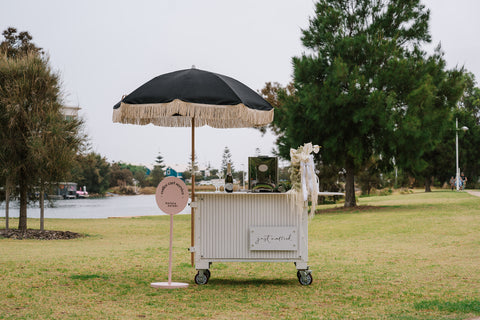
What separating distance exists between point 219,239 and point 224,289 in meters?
0.65

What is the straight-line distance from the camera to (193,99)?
7.14 metres

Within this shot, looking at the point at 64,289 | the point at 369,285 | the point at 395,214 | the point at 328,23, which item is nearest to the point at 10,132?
the point at 64,289

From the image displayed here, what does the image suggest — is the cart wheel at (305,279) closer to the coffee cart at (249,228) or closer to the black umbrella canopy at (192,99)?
the coffee cart at (249,228)

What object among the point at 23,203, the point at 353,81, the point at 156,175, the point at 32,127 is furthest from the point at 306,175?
the point at 156,175

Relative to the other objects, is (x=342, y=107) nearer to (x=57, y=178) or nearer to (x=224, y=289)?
(x=57, y=178)

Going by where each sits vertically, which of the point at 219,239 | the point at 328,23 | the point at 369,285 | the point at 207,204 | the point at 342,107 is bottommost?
the point at 369,285

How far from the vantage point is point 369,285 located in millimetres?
7746

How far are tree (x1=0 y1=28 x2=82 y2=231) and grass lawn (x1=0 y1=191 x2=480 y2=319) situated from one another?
2.20 metres

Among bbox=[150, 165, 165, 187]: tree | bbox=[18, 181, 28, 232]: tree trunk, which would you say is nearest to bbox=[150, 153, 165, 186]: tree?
bbox=[150, 165, 165, 187]: tree

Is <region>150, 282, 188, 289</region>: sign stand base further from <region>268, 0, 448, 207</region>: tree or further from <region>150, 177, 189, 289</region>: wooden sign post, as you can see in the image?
<region>268, 0, 448, 207</region>: tree

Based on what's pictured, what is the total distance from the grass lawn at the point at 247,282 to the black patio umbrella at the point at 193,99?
167 cm

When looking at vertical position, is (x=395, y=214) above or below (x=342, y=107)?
below

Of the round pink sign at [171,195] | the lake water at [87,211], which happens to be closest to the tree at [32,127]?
the lake water at [87,211]

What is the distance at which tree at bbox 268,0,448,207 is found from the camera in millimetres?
24328
